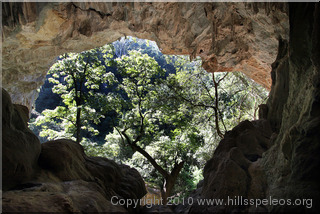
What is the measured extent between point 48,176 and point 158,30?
18.4 ft

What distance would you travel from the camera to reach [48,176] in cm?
391

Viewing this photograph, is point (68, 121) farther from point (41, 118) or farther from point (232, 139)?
point (232, 139)

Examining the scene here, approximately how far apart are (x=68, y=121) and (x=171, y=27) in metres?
6.86

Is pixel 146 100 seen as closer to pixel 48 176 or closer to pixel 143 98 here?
pixel 143 98

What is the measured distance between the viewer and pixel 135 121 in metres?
11.0

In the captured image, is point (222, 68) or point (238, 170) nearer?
point (238, 170)

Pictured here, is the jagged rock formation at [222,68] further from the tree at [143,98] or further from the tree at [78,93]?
the tree at [143,98]

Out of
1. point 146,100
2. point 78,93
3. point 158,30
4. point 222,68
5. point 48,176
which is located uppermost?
point 158,30

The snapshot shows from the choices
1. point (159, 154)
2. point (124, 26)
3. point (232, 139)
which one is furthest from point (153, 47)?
point (232, 139)

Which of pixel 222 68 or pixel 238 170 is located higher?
pixel 222 68

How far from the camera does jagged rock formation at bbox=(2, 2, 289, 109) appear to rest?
21.0 ft

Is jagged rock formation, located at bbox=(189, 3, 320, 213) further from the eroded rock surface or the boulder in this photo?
the boulder

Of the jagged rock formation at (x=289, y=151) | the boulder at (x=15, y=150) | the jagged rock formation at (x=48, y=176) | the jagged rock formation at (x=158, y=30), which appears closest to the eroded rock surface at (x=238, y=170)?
the jagged rock formation at (x=289, y=151)

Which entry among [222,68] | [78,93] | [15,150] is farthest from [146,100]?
[15,150]
